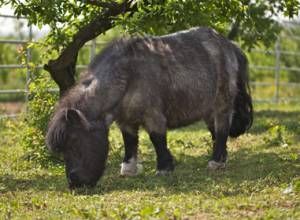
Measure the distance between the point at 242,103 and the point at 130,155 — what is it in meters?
1.77

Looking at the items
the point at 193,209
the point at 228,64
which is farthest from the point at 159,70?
the point at 193,209

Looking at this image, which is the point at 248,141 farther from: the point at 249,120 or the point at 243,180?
the point at 243,180

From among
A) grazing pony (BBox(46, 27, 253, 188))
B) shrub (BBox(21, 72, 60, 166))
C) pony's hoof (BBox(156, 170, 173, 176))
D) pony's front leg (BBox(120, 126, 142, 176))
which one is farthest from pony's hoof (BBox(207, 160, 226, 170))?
shrub (BBox(21, 72, 60, 166))

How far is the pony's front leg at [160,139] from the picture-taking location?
26.5 ft

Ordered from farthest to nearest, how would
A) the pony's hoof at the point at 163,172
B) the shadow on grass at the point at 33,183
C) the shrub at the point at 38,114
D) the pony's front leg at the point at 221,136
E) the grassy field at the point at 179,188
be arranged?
1. the shrub at the point at 38,114
2. the pony's front leg at the point at 221,136
3. the pony's hoof at the point at 163,172
4. the shadow on grass at the point at 33,183
5. the grassy field at the point at 179,188

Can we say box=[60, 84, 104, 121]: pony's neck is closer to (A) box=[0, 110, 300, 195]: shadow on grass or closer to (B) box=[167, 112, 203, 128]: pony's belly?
(A) box=[0, 110, 300, 195]: shadow on grass

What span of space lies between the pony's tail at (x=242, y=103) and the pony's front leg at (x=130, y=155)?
1.53m

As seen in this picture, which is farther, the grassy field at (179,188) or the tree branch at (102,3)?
the tree branch at (102,3)

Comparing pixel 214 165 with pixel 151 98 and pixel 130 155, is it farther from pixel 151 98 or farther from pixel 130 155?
pixel 151 98

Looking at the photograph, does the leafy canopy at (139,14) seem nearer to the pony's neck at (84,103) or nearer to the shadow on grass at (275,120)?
the pony's neck at (84,103)

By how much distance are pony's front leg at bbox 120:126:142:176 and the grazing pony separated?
0.4 inches

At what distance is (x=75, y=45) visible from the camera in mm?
9648

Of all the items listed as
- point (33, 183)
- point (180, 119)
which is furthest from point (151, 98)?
point (33, 183)

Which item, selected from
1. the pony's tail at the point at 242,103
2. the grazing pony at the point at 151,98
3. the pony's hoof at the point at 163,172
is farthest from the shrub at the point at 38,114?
the pony's tail at the point at 242,103
